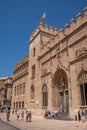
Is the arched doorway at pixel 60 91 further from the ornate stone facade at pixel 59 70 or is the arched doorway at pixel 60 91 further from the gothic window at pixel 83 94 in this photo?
the gothic window at pixel 83 94

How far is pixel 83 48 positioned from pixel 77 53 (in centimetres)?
99

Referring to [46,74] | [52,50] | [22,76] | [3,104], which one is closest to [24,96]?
[22,76]

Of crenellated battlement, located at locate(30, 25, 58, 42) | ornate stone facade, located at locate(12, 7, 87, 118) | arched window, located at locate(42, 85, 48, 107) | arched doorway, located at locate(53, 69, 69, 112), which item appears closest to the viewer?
ornate stone facade, located at locate(12, 7, 87, 118)

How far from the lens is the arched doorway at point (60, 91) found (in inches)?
778

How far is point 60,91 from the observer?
2081cm

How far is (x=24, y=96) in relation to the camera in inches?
1208

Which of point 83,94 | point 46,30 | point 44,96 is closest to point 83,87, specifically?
point 83,94

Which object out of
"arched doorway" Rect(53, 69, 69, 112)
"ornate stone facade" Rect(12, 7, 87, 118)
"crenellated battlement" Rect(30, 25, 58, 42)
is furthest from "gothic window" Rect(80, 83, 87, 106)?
"crenellated battlement" Rect(30, 25, 58, 42)

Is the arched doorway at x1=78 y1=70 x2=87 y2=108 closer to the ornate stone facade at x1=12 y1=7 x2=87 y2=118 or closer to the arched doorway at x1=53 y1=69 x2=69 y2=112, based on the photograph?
the ornate stone facade at x1=12 y1=7 x2=87 y2=118

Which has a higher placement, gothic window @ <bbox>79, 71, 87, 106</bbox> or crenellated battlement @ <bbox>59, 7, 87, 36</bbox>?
crenellated battlement @ <bbox>59, 7, 87, 36</bbox>

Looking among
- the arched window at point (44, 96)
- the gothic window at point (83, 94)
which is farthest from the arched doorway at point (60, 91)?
the gothic window at point (83, 94)

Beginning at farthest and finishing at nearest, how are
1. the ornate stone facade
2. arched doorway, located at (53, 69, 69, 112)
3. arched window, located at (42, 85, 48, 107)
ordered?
arched window, located at (42, 85, 48, 107)
arched doorway, located at (53, 69, 69, 112)
the ornate stone facade

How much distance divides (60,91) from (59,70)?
2719 mm

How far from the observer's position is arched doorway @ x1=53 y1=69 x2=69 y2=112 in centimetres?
1977
